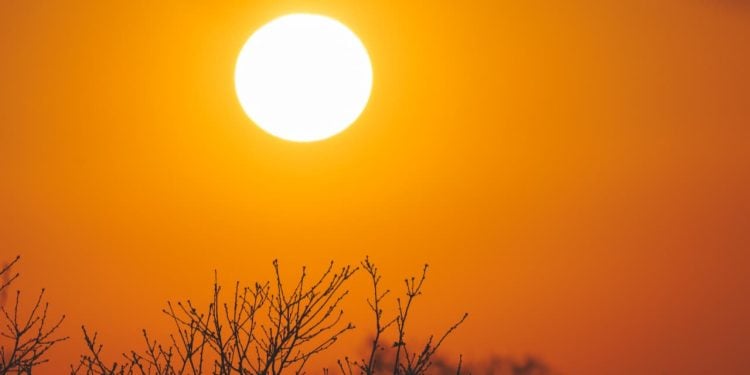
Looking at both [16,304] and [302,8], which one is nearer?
[16,304]

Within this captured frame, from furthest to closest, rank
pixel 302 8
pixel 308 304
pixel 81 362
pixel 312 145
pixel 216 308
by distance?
pixel 312 145
pixel 302 8
pixel 81 362
pixel 308 304
pixel 216 308

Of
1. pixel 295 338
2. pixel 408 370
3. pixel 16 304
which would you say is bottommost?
pixel 408 370

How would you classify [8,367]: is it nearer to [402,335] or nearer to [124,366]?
[124,366]

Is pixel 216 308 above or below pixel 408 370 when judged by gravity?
above

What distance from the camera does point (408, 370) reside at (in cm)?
959

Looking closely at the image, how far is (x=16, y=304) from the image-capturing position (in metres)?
10.4

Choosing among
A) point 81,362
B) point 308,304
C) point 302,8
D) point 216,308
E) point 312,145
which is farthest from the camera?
point 312,145

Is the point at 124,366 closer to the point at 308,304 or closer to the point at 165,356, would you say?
the point at 165,356

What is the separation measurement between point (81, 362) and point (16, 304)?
3.65ft

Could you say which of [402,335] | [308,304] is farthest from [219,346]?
[402,335]

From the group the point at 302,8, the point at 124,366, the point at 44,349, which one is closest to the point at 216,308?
the point at 124,366

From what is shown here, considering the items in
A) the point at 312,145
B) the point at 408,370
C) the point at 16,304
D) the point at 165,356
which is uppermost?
the point at 312,145

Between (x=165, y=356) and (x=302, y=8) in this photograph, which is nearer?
(x=165, y=356)

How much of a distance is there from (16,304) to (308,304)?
3846 mm
